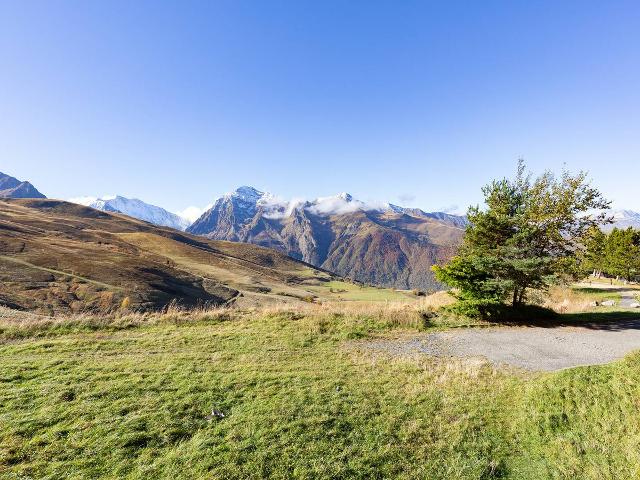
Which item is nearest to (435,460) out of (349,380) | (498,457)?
(498,457)

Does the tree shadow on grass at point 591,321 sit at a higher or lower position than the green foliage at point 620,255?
lower

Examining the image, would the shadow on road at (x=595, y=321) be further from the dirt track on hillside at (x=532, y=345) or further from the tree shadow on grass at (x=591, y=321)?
the dirt track on hillside at (x=532, y=345)

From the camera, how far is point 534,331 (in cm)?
1947

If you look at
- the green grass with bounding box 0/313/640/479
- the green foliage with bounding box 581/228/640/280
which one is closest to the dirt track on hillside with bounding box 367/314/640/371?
the green grass with bounding box 0/313/640/479

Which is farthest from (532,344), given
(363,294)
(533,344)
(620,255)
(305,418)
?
(363,294)

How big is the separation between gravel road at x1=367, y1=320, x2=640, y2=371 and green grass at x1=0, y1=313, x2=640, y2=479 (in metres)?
2.13

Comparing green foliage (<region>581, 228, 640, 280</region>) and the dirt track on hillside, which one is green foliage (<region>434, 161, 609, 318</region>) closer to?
the dirt track on hillside

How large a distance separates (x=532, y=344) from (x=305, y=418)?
1417 centimetres

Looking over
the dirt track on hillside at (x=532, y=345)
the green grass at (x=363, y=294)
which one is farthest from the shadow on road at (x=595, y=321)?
the green grass at (x=363, y=294)

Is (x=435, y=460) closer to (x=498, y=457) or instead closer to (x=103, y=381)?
(x=498, y=457)

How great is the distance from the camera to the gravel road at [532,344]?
14.7 m

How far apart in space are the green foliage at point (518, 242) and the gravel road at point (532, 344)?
2.72 metres

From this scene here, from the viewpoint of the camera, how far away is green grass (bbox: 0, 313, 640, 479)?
7.43 m

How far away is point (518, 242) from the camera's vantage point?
858 inches
